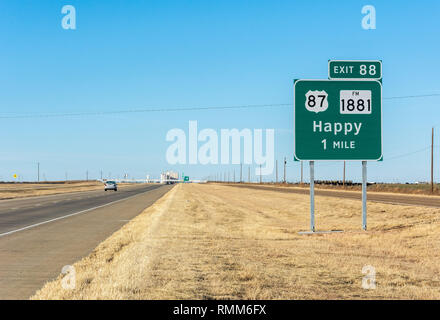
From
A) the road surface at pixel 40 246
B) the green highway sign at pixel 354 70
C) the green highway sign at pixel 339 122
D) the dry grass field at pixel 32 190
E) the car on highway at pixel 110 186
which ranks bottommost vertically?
the dry grass field at pixel 32 190

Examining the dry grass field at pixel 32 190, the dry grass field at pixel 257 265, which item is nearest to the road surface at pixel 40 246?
the dry grass field at pixel 257 265

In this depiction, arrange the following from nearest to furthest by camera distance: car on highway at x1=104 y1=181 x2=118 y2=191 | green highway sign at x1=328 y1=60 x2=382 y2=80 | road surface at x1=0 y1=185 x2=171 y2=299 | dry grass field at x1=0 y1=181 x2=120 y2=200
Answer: road surface at x1=0 y1=185 x2=171 y2=299, green highway sign at x1=328 y1=60 x2=382 y2=80, dry grass field at x1=0 y1=181 x2=120 y2=200, car on highway at x1=104 y1=181 x2=118 y2=191

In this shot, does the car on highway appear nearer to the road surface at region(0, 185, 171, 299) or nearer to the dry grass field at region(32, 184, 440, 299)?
the road surface at region(0, 185, 171, 299)

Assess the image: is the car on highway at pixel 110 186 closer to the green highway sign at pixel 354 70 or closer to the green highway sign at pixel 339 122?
the green highway sign at pixel 339 122

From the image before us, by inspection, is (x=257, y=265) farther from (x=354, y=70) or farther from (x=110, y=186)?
(x=110, y=186)

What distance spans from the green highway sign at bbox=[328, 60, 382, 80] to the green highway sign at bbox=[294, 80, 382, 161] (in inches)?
7.9

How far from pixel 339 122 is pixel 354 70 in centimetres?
176

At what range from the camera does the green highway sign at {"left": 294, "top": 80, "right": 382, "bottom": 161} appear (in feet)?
56.1

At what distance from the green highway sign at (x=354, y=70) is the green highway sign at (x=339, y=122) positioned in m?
0.20

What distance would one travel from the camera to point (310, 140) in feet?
56.4

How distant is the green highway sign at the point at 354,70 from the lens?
55.7 ft

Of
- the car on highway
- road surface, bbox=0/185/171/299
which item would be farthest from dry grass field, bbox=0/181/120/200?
road surface, bbox=0/185/171/299

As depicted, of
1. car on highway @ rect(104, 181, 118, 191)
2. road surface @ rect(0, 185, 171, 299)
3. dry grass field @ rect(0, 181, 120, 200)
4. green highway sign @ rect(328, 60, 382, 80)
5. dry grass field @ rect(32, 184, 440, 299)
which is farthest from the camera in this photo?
car on highway @ rect(104, 181, 118, 191)

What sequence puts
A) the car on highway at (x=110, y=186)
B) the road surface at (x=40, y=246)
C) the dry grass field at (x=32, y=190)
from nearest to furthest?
the road surface at (x=40, y=246)
the dry grass field at (x=32, y=190)
the car on highway at (x=110, y=186)
